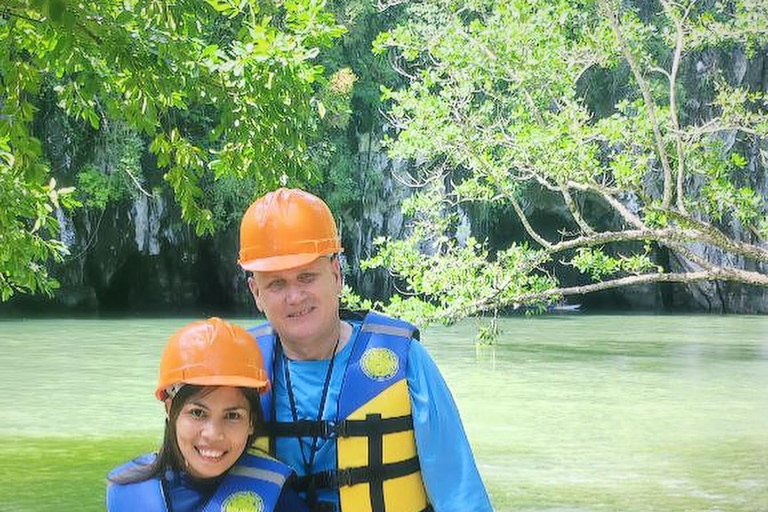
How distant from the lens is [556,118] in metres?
8.91

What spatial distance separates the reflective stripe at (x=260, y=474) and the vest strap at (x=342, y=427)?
0.31ft

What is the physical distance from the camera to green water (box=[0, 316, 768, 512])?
285 inches

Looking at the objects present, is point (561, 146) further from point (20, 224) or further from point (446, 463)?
point (446, 463)

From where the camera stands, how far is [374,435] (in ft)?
7.05

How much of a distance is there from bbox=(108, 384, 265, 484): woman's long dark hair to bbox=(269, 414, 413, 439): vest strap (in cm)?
5

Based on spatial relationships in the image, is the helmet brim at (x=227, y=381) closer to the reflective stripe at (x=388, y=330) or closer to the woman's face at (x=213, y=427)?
the woman's face at (x=213, y=427)

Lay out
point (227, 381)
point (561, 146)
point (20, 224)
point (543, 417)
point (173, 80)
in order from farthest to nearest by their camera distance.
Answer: point (543, 417), point (561, 146), point (20, 224), point (173, 80), point (227, 381)

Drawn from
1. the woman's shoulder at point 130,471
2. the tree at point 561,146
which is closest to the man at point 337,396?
the woman's shoulder at point 130,471

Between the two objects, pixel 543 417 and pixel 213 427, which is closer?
pixel 213 427

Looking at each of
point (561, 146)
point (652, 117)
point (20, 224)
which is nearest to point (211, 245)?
point (561, 146)

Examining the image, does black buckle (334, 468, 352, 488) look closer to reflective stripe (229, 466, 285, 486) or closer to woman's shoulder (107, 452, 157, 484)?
reflective stripe (229, 466, 285, 486)

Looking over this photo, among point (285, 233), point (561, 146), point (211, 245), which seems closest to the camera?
point (285, 233)

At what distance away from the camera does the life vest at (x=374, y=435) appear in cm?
215

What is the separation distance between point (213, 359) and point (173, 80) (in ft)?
8.26
